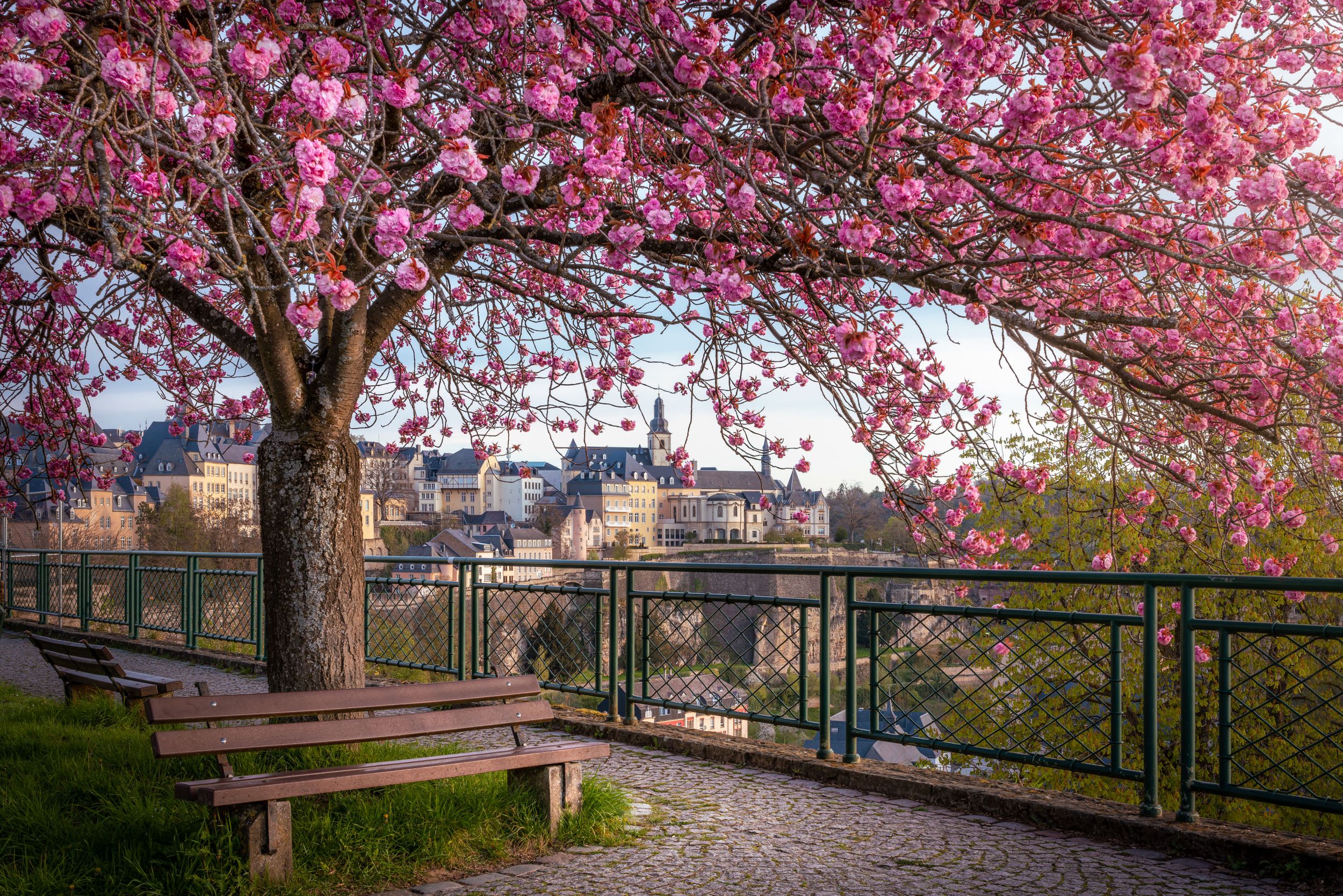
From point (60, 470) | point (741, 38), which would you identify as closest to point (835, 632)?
point (60, 470)

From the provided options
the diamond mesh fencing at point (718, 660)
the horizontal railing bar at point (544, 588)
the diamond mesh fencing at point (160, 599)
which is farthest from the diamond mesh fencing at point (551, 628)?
the diamond mesh fencing at point (160, 599)

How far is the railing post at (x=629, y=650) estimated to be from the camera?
6957 millimetres

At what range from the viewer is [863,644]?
10961mm

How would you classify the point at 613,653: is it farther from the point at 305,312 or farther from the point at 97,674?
the point at 305,312

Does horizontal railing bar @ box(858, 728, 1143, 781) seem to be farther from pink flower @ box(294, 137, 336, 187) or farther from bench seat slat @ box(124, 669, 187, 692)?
bench seat slat @ box(124, 669, 187, 692)

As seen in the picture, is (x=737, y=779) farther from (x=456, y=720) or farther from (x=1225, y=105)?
(x=1225, y=105)

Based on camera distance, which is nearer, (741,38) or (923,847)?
(923,847)

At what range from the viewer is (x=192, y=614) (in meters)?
11.9

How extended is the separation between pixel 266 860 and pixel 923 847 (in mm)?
2595

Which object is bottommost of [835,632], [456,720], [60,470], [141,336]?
[835,632]

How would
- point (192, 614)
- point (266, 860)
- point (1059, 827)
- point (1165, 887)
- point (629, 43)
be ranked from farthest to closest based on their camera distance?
point (192, 614) < point (629, 43) < point (1059, 827) < point (1165, 887) < point (266, 860)

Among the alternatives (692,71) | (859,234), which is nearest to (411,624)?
(692,71)

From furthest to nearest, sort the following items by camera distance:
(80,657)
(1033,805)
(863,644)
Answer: (863,644), (80,657), (1033,805)

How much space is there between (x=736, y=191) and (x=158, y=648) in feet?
34.7
